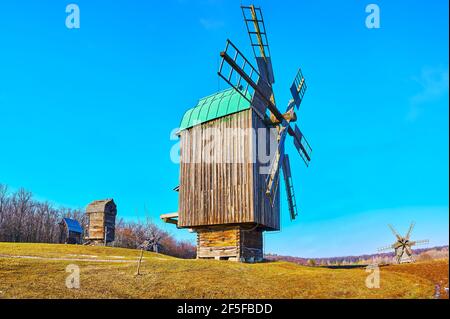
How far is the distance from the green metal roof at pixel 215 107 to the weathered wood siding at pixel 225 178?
0.36 meters

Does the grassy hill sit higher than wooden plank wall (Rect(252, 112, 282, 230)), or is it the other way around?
wooden plank wall (Rect(252, 112, 282, 230))

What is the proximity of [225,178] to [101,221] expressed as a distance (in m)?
21.9

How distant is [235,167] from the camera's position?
2348cm

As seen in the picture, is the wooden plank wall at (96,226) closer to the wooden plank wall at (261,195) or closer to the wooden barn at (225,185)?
the wooden barn at (225,185)

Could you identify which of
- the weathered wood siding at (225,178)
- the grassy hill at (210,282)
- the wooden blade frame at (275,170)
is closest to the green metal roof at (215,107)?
the weathered wood siding at (225,178)

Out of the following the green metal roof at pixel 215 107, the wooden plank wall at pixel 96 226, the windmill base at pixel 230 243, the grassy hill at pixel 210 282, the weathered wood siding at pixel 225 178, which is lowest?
the grassy hill at pixel 210 282

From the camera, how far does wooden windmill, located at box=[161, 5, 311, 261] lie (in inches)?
902

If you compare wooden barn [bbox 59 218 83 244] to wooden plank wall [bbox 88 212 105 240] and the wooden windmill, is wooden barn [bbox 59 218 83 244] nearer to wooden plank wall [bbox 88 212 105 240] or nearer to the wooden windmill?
wooden plank wall [bbox 88 212 105 240]

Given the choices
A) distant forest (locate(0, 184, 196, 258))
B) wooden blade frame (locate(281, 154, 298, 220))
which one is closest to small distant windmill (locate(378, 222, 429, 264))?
wooden blade frame (locate(281, 154, 298, 220))

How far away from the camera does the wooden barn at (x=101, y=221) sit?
134ft
